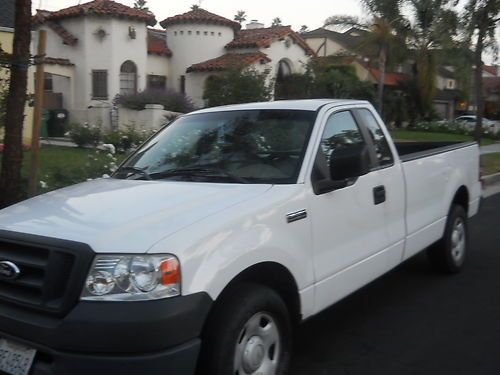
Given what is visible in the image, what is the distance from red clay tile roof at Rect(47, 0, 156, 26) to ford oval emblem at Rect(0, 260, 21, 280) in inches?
697

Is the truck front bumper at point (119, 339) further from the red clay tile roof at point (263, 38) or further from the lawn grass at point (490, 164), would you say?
the red clay tile roof at point (263, 38)

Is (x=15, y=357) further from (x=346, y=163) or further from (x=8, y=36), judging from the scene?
(x=8, y=36)

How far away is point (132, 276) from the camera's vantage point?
9.01ft

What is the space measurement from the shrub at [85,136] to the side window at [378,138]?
1087 centimetres

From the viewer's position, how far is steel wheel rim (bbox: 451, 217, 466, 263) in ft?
19.4

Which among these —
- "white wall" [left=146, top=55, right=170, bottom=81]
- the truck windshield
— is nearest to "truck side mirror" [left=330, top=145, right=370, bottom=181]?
the truck windshield

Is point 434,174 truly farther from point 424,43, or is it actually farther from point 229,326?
point 424,43

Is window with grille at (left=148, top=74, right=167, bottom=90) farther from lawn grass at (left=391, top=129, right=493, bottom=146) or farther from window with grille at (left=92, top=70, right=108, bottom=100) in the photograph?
lawn grass at (left=391, top=129, right=493, bottom=146)

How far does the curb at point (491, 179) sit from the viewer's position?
13.1 metres

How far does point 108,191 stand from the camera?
3.70m

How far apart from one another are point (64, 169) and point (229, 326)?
5420 mm

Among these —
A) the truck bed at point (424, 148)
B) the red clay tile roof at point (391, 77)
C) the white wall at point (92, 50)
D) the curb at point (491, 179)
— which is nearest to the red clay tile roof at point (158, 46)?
the white wall at point (92, 50)

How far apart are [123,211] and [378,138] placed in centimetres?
247

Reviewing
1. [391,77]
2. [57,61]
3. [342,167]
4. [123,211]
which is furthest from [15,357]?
[391,77]
